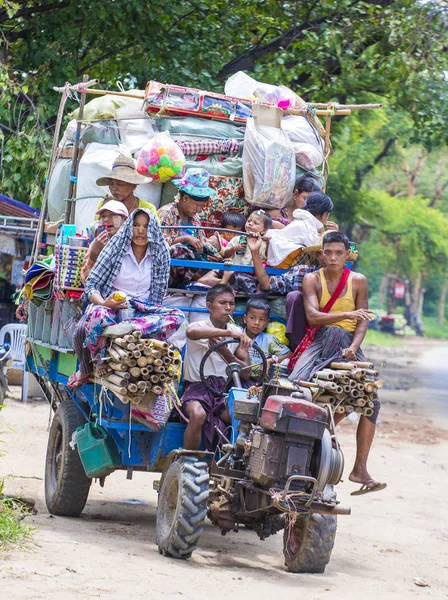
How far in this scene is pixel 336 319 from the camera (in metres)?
7.05

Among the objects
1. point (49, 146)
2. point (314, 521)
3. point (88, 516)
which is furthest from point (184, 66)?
point (314, 521)

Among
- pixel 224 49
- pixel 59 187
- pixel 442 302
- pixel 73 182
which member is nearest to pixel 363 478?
pixel 73 182

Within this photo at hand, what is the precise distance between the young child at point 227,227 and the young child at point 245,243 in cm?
12

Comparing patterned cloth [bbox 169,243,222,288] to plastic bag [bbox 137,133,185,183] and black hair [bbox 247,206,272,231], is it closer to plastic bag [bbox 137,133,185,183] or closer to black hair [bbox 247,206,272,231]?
black hair [bbox 247,206,272,231]

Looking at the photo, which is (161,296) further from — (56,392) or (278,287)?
(56,392)

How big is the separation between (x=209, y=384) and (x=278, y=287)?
952 mm

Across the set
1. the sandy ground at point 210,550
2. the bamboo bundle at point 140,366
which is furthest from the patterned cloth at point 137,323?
the sandy ground at point 210,550

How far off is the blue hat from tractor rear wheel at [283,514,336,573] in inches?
108

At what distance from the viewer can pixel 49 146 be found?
1451 centimetres

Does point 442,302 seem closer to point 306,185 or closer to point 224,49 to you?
point 224,49

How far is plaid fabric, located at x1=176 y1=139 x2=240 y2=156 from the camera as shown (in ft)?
29.2

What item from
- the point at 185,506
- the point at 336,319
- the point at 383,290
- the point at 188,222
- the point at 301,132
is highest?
the point at 301,132

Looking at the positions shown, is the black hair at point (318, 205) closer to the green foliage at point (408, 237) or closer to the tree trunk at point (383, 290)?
the green foliage at point (408, 237)

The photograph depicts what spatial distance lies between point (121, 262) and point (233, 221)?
173 centimetres
